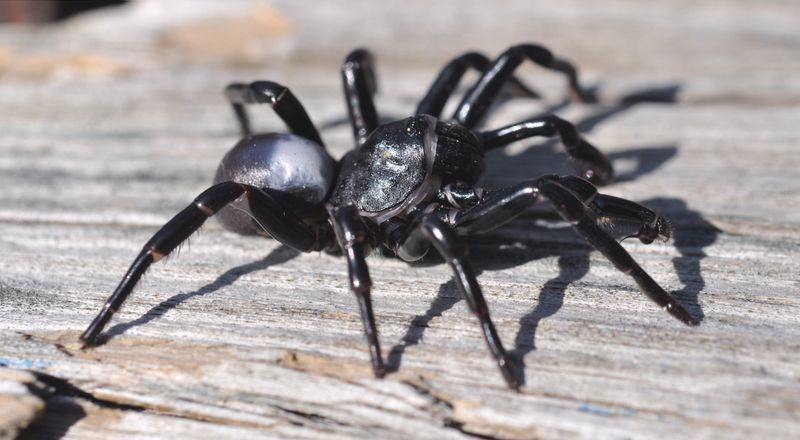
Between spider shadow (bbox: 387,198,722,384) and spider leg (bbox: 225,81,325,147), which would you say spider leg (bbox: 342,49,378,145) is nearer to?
spider leg (bbox: 225,81,325,147)

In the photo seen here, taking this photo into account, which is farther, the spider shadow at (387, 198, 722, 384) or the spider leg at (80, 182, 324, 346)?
the spider leg at (80, 182, 324, 346)

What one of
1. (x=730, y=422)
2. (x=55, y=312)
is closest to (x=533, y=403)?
(x=730, y=422)

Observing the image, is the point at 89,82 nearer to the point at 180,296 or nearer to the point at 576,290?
the point at 180,296

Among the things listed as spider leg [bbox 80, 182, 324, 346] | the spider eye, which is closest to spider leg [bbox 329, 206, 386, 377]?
spider leg [bbox 80, 182, 324, 346]

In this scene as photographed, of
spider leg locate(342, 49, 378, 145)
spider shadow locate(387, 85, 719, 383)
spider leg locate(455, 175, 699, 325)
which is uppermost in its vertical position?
spider leg locate(342, 49, 378, 145)

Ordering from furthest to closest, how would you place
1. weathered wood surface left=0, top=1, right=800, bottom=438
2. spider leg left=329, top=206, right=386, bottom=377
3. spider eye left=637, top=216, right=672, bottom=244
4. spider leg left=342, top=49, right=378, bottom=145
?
spider leg left=342, top=49, right=378, bottom=145 < spider eye left=637, top=216, right=672, bottom=244 < spider leg left=329, top=206, right=386, bottom=377 < weathered wood surface left=0, top=1, right=800, bottom=438

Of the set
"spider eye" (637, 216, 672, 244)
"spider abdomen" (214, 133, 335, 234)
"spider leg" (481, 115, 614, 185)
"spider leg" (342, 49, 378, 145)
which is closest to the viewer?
"spider eye" (637, 216, 672, 244)
